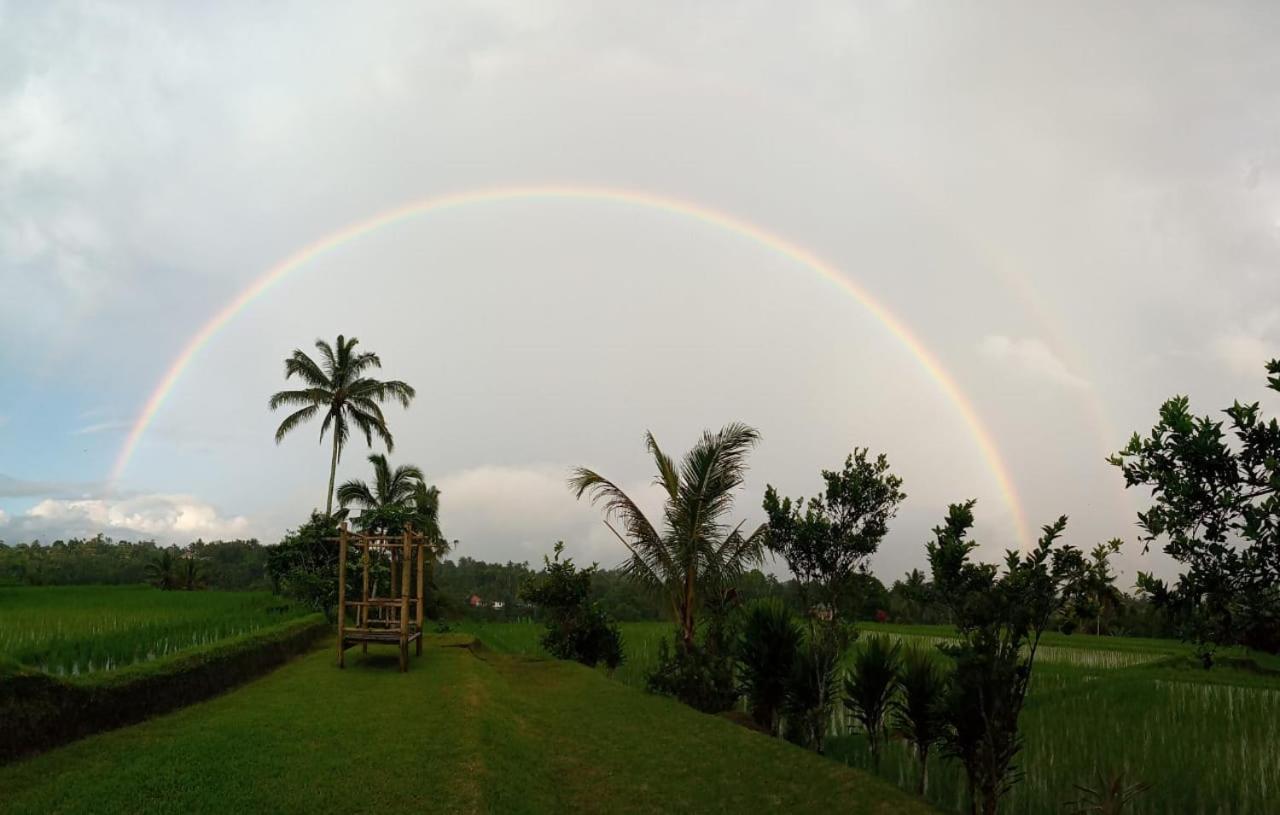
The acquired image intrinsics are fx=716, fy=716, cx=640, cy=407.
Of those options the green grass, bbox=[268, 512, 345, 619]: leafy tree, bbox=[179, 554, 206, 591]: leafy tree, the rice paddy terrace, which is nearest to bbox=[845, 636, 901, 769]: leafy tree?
the rice paddy terrace

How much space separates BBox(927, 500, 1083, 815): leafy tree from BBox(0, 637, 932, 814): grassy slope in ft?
3.42

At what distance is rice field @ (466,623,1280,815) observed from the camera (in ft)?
32.2

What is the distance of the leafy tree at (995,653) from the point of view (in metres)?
8.45

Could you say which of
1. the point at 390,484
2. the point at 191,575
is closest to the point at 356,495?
the point at 390,484

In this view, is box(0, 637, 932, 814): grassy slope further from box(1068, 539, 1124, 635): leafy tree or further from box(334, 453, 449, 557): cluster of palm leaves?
box(334, 453, 449, 557): cluster of palm leaves

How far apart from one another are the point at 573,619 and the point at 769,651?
832cm

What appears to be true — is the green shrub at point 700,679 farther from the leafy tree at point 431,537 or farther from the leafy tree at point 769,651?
the leafy tree at point 431,537

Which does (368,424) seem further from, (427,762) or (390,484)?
(427,762)

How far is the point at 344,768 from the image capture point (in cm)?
848

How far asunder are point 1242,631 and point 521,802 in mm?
6994

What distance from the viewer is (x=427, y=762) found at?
8844mm

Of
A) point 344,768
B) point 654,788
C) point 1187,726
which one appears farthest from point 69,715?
point 1187,726

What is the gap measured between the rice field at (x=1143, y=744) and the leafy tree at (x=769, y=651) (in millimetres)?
1420

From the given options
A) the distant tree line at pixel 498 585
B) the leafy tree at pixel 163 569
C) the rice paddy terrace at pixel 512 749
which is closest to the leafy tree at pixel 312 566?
the distant tree line at pixel 498 585
